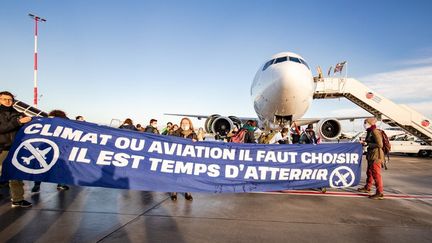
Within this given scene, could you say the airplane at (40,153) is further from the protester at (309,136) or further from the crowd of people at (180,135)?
the protester at (309,136)

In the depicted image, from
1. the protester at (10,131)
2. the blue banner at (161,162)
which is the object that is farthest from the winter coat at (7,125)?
the blue banner at (161,162)

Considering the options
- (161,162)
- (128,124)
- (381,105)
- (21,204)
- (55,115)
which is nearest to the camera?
(21,204)

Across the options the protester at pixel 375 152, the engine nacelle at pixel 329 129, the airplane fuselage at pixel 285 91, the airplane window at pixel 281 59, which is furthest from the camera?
the engine nacelle at pixel 329 129

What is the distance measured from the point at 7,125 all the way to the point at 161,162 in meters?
2.77

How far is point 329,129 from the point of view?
13.1 m

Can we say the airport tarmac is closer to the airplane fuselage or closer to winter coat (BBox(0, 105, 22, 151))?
winter coat (BBox(0, 105, 22, 151))

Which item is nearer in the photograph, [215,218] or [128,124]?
[215,218]

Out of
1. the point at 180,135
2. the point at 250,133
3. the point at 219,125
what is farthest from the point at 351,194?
the point at 219,125

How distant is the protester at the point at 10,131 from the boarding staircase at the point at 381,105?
16750mm

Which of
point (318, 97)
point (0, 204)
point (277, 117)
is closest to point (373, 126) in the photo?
point (277, 117)

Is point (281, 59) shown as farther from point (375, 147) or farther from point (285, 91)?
point (375, 147)

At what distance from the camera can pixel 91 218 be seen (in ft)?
12.8

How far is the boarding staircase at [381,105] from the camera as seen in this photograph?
55.4 ft

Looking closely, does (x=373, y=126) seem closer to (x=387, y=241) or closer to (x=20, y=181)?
(x=387, y=241)
